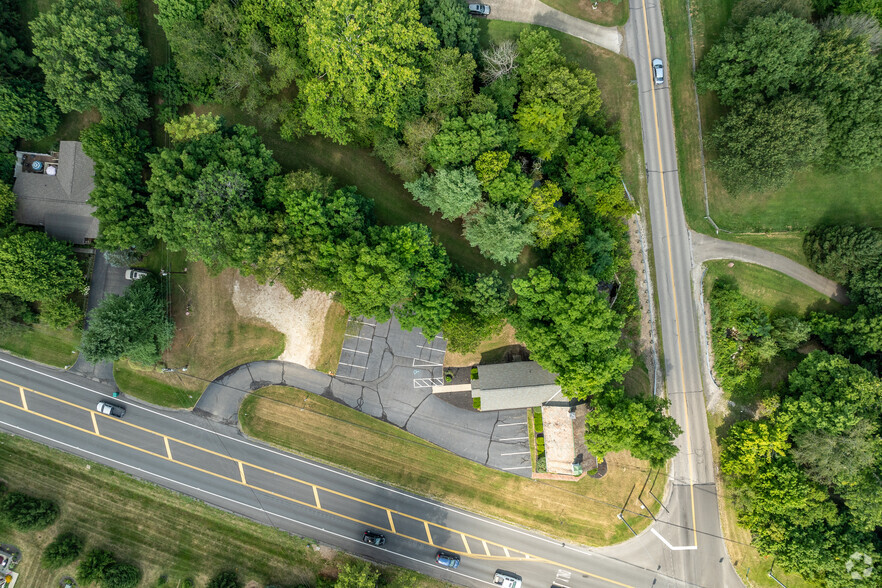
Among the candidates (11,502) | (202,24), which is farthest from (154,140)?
(11,502)

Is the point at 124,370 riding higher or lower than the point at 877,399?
higher

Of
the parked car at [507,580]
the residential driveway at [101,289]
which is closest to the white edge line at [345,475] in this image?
the residential driveway at [101,289]

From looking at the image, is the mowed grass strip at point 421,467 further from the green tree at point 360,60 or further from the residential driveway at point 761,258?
the green tree at point 360,60

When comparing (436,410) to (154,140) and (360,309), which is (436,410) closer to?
(360,309)

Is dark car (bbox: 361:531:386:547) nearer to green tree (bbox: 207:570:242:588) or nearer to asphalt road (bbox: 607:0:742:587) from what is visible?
green tree (bbox: 207:570:242:588)

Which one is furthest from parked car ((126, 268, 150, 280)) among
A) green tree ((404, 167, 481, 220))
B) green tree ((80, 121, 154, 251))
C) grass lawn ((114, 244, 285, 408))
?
green tree ((404, 167, 481, 220))

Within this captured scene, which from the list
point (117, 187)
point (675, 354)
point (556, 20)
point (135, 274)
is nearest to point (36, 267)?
point (135, 274)
